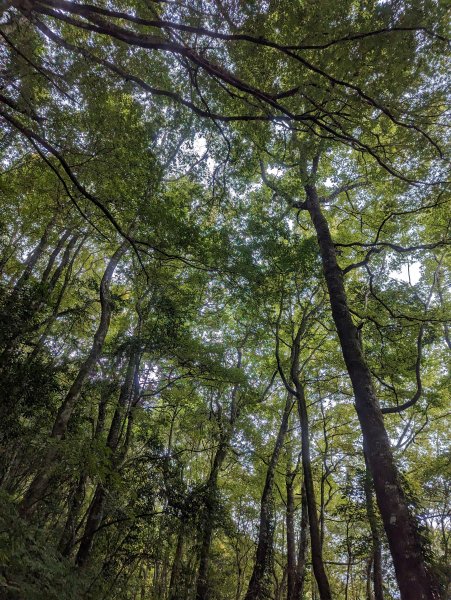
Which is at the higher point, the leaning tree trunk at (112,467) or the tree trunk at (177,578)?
the leaning tree trunk at (112,467)

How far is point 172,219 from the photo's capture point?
22.8 ft

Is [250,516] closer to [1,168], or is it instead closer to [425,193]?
[425,193]

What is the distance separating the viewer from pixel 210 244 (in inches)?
284

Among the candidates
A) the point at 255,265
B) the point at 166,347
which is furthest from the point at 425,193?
the point at 166,347

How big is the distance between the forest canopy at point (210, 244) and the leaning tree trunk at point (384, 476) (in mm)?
22

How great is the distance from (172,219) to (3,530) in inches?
213

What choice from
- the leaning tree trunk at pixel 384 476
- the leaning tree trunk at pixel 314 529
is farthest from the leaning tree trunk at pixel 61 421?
the leaning tree trunk at pixel 384 476

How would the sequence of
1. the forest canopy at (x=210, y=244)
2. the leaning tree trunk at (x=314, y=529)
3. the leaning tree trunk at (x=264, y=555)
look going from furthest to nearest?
1. the leaning tree trunk at (x=264, y=555)
2. the leaning tree trunk at (x=314, y=529)
3. the forest canopy at (x=210, y=244)

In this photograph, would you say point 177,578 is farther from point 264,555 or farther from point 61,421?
point 61,421

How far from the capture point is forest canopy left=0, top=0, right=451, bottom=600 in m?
3.91

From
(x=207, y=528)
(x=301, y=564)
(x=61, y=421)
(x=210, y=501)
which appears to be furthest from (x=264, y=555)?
(x=61, y=421)

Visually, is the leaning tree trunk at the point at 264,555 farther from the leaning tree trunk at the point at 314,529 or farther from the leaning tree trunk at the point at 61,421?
the leaning tree trunk at the point at 61,421

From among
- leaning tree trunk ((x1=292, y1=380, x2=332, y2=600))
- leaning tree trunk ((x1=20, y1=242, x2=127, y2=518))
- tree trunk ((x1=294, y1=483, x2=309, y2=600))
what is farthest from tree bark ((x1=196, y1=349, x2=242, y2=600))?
leaning tree trunk ((x1=20, y1=242, x2=127, y2=518))

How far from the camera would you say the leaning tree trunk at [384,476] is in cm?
314
